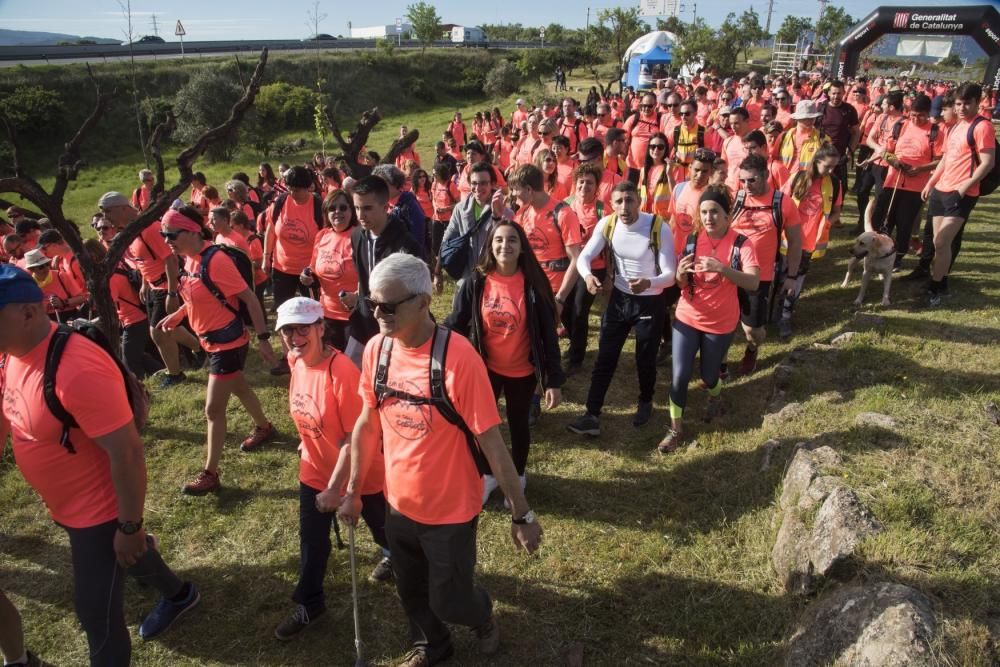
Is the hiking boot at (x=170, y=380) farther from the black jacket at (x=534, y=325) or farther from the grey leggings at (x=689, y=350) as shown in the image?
the grey leggings at (x=689, y=350)

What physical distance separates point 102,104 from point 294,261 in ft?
7.23

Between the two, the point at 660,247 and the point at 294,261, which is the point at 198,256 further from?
the point at 660,247

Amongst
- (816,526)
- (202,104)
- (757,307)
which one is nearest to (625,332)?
(757,307)

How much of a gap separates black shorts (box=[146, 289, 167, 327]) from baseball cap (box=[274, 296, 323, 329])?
440 cm

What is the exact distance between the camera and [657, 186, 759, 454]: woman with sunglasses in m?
4.61

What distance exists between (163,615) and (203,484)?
1.35m

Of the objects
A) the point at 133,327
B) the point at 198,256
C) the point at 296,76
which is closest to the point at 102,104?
the point at 198,256

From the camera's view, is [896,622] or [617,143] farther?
[617,143]

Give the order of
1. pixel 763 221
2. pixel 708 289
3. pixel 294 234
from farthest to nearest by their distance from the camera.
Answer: pixel 294 234
pixel 763 221
pixel 708 289

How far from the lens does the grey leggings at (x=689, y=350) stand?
4.85 metres

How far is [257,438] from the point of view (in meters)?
5.51

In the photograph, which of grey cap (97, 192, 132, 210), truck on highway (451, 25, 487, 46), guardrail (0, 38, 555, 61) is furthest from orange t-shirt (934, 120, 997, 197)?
truck on highway (451, 25, 487, 46)

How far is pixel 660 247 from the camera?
15.7 feet

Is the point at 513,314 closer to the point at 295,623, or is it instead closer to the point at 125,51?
the point at 295,623
